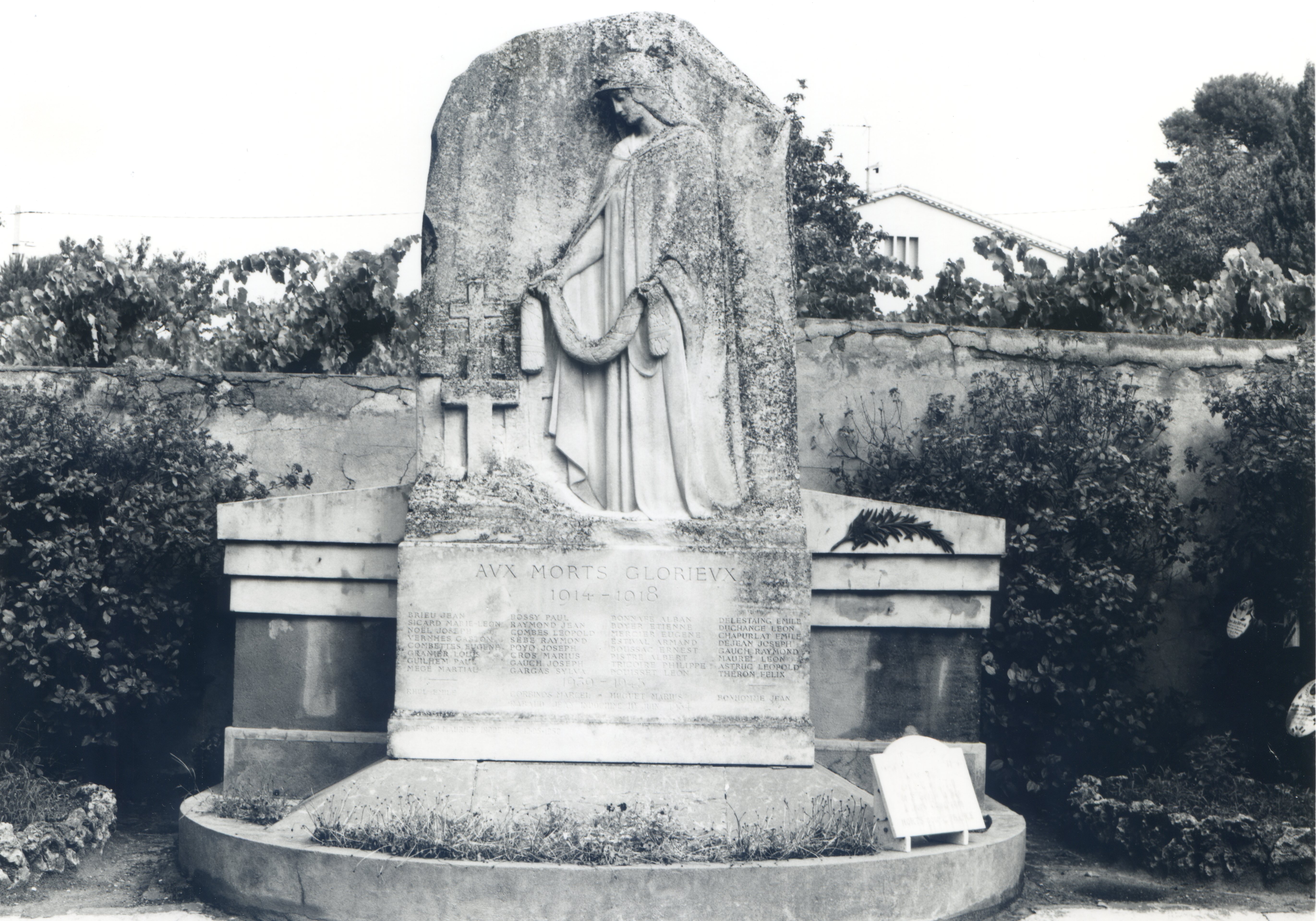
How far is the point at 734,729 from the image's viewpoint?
686 centimetres

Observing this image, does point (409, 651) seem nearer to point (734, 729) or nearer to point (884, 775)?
point (734, 729)

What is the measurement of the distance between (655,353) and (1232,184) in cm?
2206

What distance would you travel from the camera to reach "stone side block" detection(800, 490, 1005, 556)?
7.64 metres

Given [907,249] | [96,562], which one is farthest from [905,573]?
[907,249]

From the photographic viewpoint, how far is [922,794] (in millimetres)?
6543

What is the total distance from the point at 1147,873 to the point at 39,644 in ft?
19.1

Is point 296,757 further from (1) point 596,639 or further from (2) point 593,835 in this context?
(2) point 593,835

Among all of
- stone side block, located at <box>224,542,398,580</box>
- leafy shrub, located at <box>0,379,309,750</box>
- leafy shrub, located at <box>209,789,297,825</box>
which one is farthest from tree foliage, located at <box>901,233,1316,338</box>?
leafy shrub, located at <box>209,789,297,825</box>

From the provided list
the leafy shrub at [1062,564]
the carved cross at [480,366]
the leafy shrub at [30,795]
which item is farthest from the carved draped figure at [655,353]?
the leafy shrub at [30,795]

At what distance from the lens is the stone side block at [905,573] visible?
25.2 ft

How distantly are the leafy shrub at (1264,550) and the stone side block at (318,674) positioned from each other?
4.83 meters

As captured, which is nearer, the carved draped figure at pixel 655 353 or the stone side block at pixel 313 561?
the carved draped figure at pixel 655 353

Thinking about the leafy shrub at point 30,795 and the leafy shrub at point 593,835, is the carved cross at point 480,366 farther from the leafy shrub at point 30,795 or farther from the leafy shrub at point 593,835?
the leafy shrub at point 30,795

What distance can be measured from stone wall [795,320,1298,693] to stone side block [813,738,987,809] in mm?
2336
